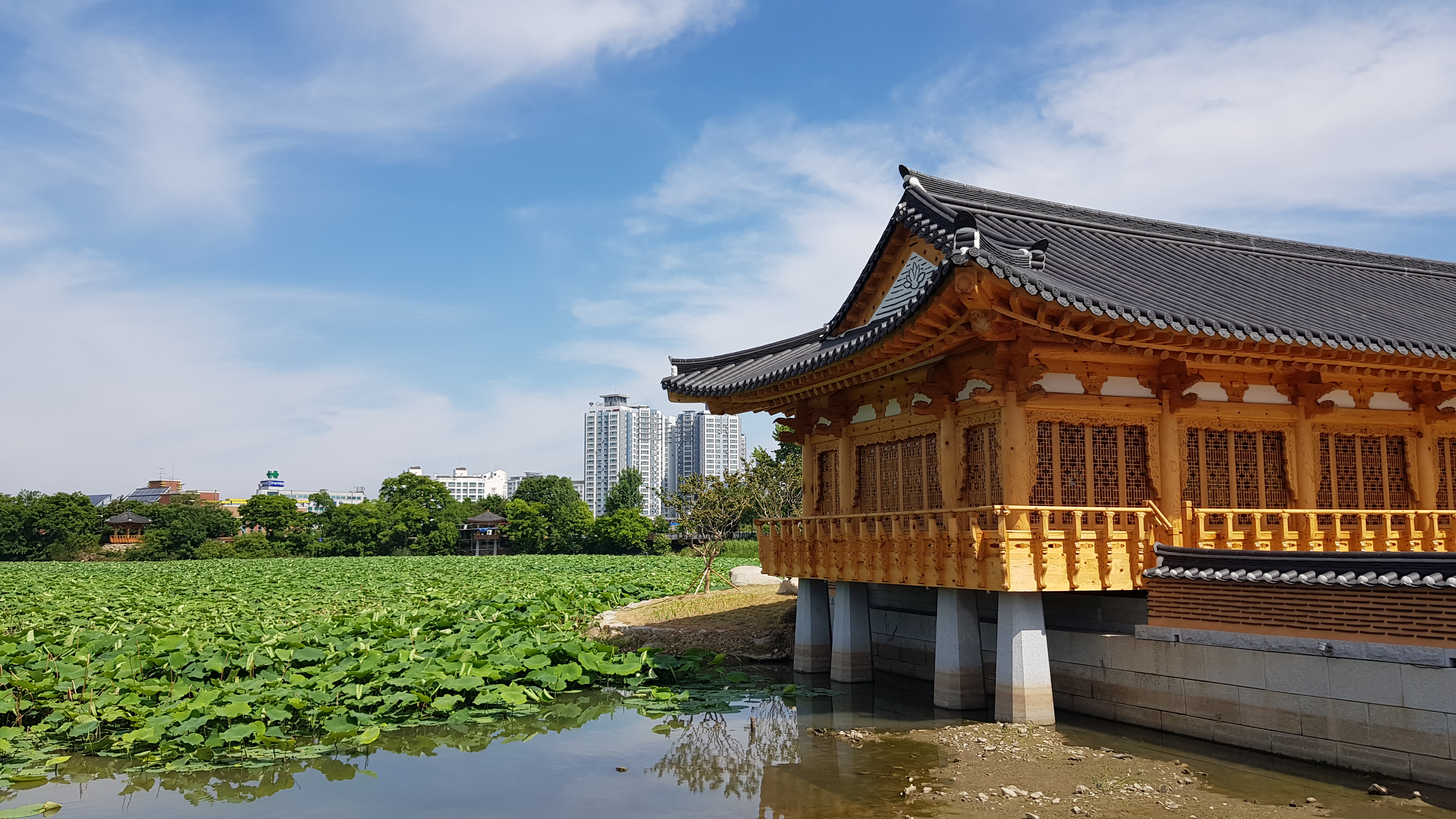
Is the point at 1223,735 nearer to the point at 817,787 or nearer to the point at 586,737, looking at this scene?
the point at 817,787

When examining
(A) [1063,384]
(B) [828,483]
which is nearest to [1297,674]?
(A) [1063,384]

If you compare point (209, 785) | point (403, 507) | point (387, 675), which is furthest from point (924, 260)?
point (403, 507)

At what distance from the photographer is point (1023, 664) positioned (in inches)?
438

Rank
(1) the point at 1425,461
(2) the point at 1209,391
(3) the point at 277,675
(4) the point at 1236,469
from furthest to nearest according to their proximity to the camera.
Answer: (1) the point at 1425,461 < (4) the point at 1236,469 < (2) the point at 1209,391 < (3) the point at 277,675

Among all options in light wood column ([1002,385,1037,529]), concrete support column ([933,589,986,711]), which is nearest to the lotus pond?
concrete support column ([933,589,986,711])

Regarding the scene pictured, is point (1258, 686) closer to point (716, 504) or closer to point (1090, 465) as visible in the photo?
point (1090, 465)

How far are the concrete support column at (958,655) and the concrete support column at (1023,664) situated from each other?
111 cm

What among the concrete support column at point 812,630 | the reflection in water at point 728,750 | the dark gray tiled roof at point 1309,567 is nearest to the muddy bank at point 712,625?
the concrete support column at point 812,630

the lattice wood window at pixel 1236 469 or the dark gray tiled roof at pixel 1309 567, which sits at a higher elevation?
the lattice wood window at pixel 1236 469

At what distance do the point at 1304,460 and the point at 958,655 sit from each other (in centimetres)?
519

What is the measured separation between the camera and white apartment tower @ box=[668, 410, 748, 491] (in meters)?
148

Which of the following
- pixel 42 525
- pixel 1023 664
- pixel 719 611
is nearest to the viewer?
pixel 1023 664

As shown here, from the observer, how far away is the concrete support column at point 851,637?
50.0 feet

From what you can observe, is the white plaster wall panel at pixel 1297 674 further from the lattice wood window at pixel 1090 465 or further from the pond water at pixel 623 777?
the lattice wood window at pixel 1090 465
